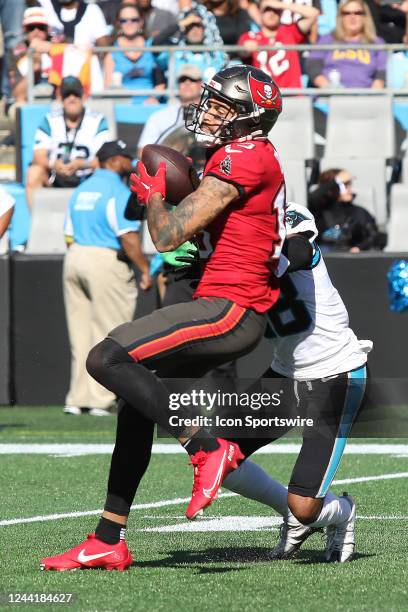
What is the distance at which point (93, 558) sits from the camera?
455 centimetres

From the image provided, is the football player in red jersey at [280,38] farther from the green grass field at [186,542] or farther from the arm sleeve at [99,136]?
the green grass field at [186,542]

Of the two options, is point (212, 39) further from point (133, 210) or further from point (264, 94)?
point (264, 94)

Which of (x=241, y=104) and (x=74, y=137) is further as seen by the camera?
(x=74, y=137)

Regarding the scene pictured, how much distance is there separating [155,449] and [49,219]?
339 centimetres

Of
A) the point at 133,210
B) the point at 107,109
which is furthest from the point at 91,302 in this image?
the point at 107,109

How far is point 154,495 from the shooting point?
6684mm

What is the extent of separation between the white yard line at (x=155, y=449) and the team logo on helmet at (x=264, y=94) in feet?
13.3

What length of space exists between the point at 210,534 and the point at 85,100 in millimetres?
8144

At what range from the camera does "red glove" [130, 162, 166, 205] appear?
14.7ft

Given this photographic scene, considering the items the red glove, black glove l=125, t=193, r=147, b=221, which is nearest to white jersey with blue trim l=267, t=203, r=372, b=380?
the red glove

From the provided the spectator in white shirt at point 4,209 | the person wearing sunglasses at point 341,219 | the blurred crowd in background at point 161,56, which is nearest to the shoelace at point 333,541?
the spectator in white shirt at point 4,209

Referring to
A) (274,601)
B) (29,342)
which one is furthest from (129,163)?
(274,601)

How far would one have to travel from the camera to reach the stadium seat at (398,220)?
11.1 metres

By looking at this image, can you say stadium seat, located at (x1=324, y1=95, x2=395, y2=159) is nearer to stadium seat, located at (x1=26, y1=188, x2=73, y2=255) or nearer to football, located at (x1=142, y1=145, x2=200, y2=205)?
stadium seat, located at (x1=26, y1=188, x2=73, y2=255)
